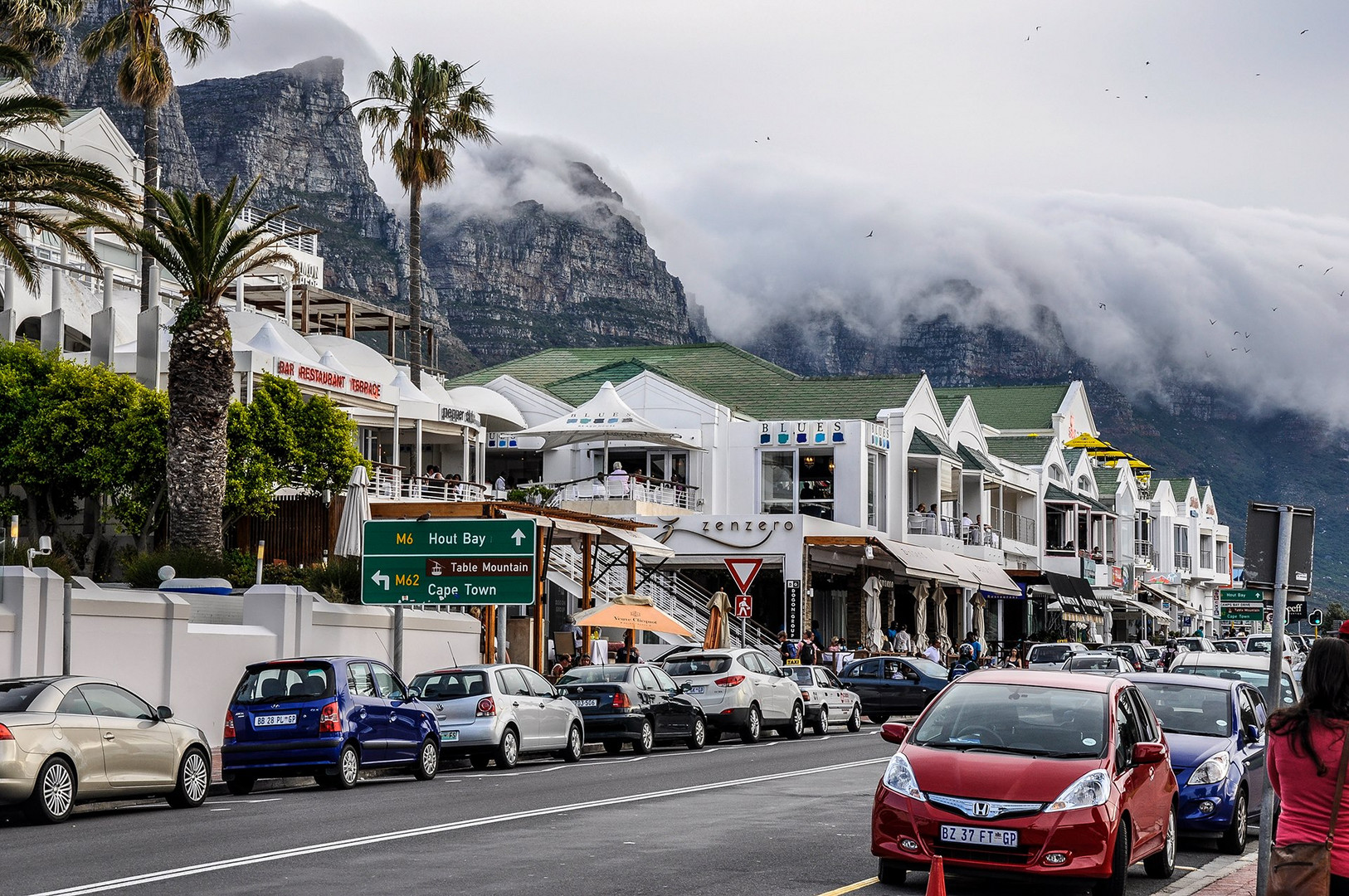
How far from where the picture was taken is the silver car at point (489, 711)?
21938 millimetres

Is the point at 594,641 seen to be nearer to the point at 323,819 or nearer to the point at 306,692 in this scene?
the point at 306,692

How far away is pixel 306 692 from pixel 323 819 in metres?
4.07

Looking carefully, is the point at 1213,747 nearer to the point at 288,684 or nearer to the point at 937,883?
the point at 937,883

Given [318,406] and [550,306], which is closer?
[318,406]

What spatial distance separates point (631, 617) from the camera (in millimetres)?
33281

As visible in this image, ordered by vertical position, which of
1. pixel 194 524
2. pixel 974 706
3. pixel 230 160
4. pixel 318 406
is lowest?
pixel 974 706

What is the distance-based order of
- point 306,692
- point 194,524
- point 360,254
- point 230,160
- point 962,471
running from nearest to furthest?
point 306,692
point 194,524
point 962,471
point 360,254
point 230,160

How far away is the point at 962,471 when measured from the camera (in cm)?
6134

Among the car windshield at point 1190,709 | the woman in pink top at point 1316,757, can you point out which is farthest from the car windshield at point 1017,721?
the woman in pink top at point 1316,757

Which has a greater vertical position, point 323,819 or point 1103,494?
point 1103,494

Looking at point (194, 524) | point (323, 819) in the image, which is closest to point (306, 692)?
point (323, 819)

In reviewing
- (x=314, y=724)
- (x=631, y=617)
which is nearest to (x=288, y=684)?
(x=314, y=724)

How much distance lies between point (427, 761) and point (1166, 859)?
1068 cm

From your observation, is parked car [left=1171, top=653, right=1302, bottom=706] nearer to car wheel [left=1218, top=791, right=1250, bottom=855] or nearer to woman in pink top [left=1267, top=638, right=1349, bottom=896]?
car wheel [left=1218, top=791, right=1250, bottom=855]
